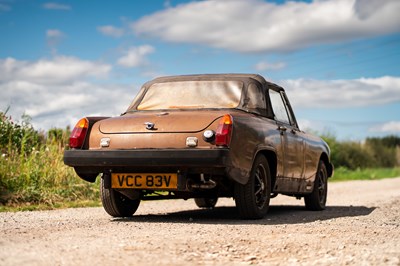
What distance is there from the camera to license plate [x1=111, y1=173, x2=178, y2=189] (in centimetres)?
766

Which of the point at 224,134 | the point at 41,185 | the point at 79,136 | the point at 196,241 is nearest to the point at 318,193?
the point at 224,134

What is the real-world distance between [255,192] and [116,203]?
175cm

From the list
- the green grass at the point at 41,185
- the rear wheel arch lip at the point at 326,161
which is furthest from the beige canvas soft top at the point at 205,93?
the green grass at the point at 41,185

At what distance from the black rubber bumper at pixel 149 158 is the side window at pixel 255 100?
1381mm

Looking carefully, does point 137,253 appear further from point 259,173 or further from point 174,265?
point 259,173

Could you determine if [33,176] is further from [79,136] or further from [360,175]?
[360,175]

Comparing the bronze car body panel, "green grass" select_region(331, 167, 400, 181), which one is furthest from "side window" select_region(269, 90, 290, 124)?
"green grass" select_region(331, 167, 400, 181)

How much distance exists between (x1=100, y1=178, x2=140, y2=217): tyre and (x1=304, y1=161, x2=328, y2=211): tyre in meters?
3.18

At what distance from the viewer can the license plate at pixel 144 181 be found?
301 inches

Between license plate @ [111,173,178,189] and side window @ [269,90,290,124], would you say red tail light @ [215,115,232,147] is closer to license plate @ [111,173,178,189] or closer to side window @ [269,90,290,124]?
license plate @ [111,173,178,189]

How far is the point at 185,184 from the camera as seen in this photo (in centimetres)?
762

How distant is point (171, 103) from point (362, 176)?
21058mm

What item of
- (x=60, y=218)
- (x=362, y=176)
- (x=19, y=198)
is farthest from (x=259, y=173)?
(x=362, y=176)

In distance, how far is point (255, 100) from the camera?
346 inches
